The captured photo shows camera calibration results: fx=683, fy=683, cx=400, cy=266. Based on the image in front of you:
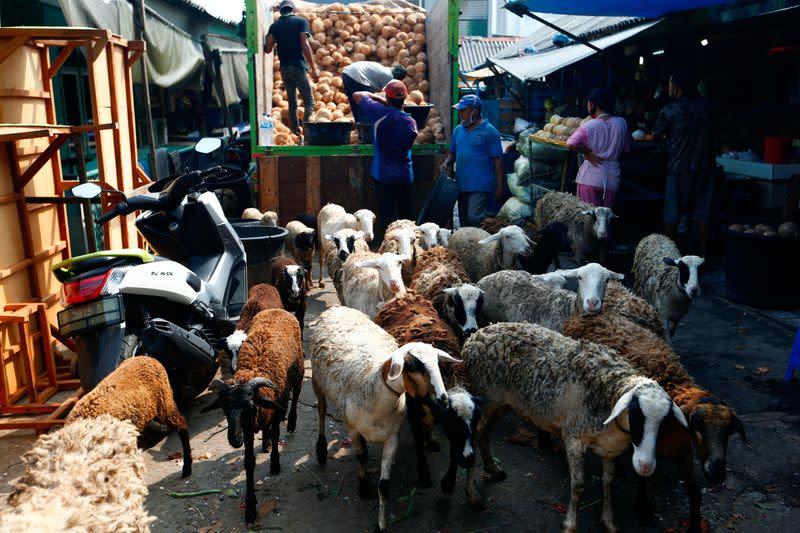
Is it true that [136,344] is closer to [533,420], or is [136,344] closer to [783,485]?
[533,420]

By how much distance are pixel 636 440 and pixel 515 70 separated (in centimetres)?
1133

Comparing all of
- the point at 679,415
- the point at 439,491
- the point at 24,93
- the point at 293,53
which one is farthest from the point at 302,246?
the point at 679,415

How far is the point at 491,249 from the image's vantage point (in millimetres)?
7219

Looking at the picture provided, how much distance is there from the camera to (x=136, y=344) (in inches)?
182

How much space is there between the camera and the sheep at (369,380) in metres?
3.68

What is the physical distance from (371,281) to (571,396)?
2802 millimetres

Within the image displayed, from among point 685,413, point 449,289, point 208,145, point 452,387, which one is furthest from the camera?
point 449,289

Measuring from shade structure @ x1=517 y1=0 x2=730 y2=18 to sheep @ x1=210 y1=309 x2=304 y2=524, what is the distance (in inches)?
248

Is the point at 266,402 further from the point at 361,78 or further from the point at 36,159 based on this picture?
the point at 361,78

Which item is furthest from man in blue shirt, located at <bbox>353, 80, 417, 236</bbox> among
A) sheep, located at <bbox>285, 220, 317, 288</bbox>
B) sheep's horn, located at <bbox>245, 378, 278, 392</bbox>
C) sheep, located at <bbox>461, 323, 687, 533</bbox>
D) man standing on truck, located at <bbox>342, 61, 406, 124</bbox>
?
sheep's horn, located at <bbox>245, 378, 278, 392</bbox>

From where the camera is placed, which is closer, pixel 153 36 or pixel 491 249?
pixel 491 249

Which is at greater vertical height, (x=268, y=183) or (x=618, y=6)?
(x=618, y=6)

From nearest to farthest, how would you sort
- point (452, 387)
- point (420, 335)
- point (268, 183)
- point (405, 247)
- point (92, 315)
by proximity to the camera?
1. point (452, 387)
2. point (92, 315)
3. point (420, 335)
4. point (405, 247)
5. point (268, 183)

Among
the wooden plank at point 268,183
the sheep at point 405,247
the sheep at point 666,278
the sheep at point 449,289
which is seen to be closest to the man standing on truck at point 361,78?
the wooden plank at point 268,183
